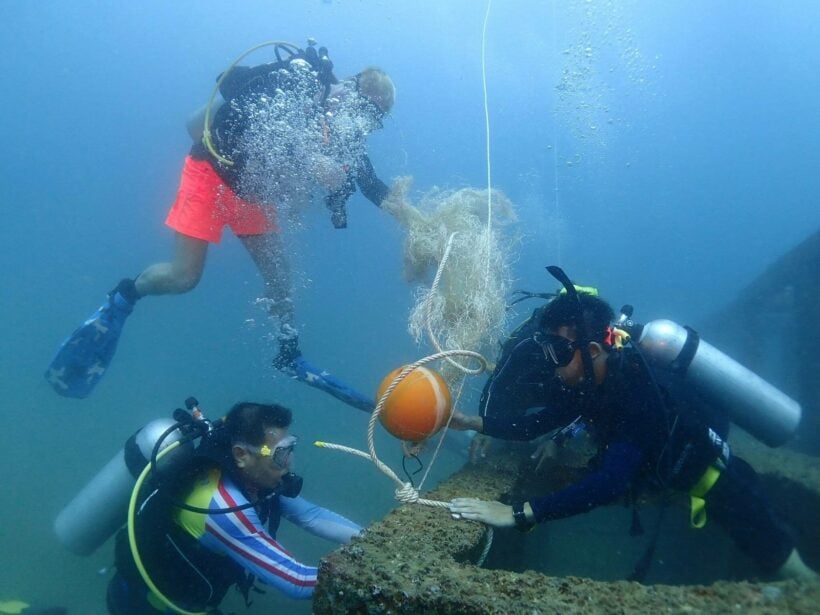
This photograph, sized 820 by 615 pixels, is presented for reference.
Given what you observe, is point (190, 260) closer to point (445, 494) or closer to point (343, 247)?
point (445, 494)

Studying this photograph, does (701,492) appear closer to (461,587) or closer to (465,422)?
(465,422)

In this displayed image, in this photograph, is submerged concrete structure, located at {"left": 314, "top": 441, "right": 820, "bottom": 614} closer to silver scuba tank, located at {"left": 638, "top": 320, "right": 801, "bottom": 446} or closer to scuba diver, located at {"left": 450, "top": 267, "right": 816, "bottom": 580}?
scuba diver, located at {"left": 450, "top": 267, "right": 816, "bottom": 580}

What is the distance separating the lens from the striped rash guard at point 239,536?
3.12 metres

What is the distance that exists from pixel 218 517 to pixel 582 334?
279 centimetres

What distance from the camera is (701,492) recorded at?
3.53 metres

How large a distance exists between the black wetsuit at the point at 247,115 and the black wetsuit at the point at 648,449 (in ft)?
11.6

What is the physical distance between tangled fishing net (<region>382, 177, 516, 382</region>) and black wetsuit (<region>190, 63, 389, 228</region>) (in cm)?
71

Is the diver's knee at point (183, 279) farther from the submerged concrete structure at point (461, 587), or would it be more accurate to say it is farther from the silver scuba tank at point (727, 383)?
the silver scuba tank at point (727, 383)

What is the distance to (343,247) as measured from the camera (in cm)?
6600

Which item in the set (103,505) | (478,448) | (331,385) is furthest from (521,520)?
(103,505)

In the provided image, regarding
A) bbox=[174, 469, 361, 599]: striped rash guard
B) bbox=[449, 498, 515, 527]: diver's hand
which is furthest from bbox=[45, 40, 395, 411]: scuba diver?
bbox=[449, 498, 515, 527]: diver's hand

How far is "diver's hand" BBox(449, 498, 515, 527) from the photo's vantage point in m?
3.00

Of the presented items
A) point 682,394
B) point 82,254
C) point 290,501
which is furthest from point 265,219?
point 82,254

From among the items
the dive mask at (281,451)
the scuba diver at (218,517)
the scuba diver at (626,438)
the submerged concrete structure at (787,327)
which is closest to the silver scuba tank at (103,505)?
the scuba diver at (218,517)
